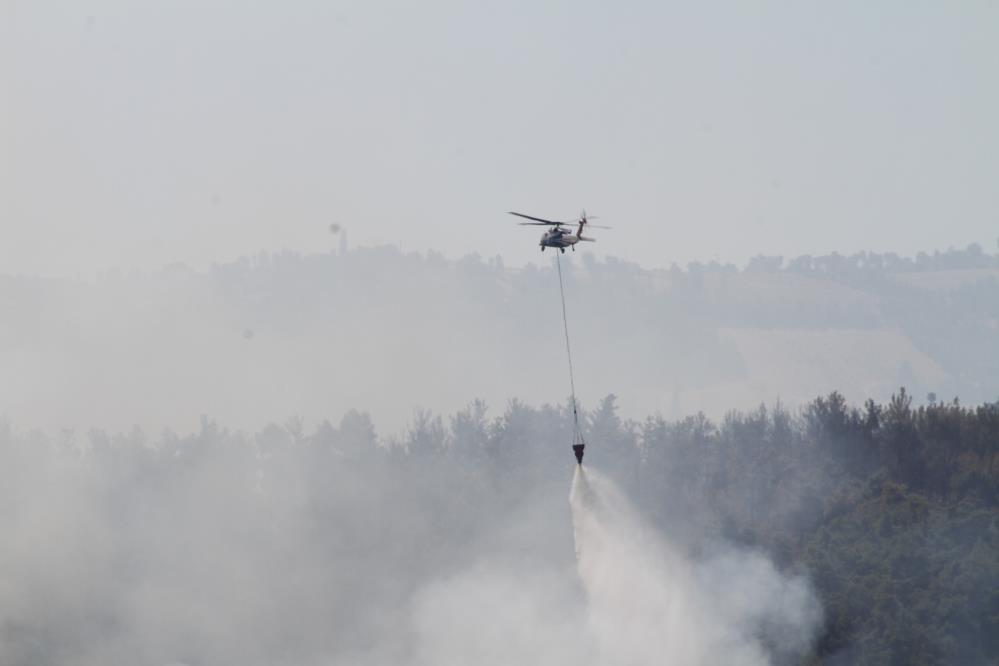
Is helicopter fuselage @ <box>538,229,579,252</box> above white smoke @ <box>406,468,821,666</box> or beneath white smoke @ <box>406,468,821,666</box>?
above

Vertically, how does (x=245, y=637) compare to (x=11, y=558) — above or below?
below

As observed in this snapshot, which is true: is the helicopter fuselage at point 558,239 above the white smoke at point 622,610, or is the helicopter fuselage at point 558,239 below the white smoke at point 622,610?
above

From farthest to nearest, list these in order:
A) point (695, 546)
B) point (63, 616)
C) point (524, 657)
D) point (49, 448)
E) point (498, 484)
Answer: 1. point (49, 448)
2. point (498, 484)
3. point (63, 616)
4. point (695, 546)
5. point (524, 657)

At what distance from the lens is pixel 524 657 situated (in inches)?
3182

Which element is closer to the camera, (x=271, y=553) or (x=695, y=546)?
(x=695, y=546)

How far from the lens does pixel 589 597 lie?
3300 inches

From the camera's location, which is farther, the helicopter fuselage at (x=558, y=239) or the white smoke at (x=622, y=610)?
the white smoke at (x=622, y=610)

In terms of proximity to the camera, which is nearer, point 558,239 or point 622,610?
point 558,239

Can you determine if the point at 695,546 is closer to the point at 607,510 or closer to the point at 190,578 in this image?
the point at 607,510

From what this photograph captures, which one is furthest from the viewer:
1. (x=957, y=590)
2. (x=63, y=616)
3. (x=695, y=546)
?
(x=63, y=616)

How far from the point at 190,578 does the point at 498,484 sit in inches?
1262

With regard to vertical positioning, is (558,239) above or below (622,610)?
above

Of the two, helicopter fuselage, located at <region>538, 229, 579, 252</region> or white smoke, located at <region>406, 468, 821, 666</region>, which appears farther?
white smoke, located at <region>406, 468, 821, 666</region>

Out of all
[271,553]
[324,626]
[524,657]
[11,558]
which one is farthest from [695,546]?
[11,558]
